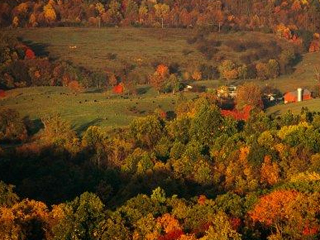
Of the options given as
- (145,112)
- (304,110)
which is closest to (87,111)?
(145,112)

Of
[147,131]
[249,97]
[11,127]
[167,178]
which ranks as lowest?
[249,97]

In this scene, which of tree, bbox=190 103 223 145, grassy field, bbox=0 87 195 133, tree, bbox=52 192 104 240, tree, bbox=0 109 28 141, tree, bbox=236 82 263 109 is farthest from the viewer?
tree, bbox=236 82 263 109

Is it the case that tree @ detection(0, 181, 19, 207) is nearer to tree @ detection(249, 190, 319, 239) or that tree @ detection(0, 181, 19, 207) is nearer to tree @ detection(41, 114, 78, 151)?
tree @ detection(249, 190, 319, 239)

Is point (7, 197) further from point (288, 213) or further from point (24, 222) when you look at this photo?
point (288, 213)

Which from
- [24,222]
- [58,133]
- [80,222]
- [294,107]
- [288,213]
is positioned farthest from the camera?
[294,107]

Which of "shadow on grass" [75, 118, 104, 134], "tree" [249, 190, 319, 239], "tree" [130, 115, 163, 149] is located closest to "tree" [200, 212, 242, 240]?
"tree" [249, 190, 319, 239]

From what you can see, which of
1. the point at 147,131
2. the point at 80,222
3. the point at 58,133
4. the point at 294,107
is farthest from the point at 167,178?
the point at 294,107

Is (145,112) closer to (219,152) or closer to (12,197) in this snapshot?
(219,152)
